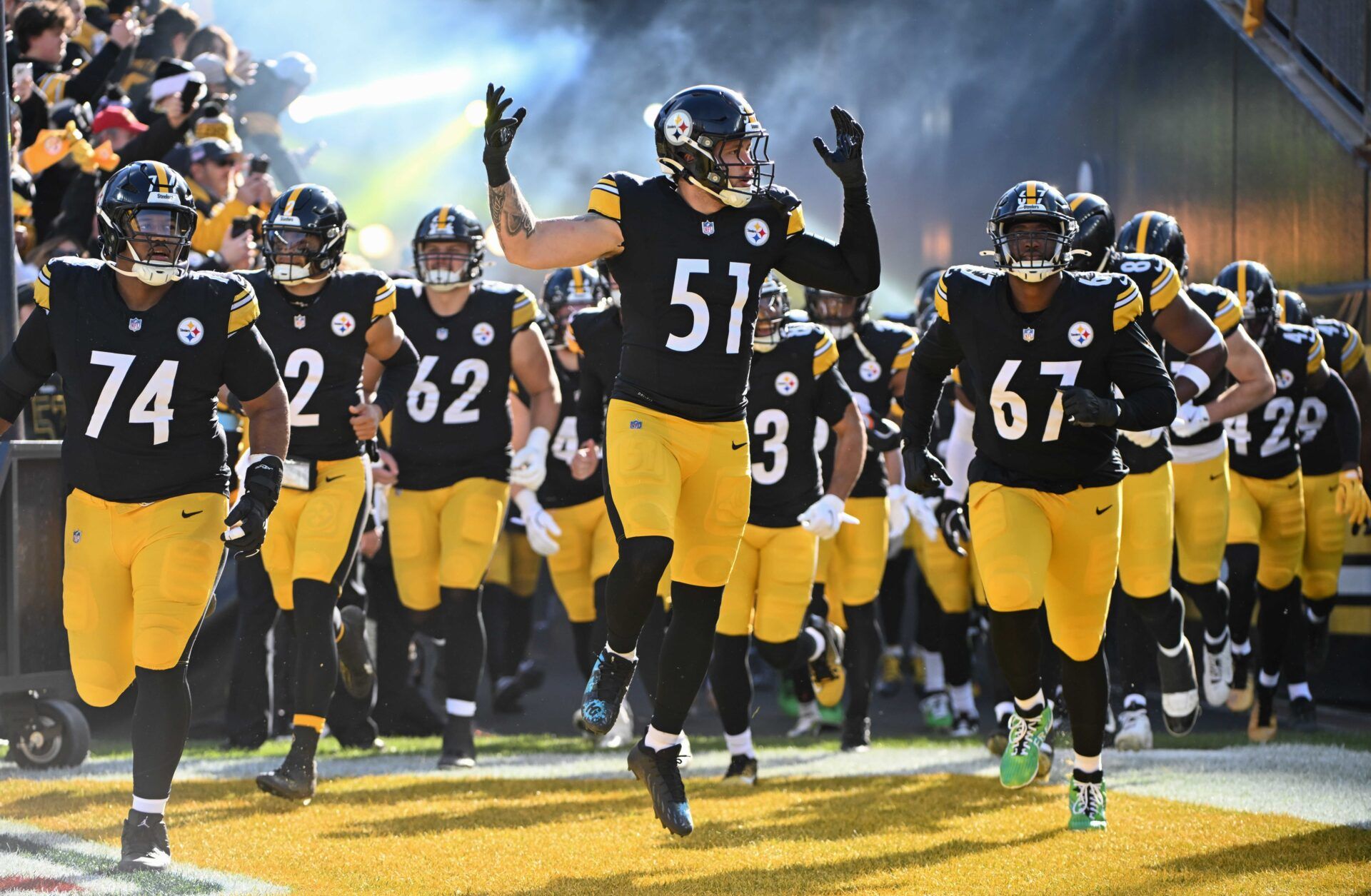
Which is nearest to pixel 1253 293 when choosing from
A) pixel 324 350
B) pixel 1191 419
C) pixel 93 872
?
pixel 1191 419

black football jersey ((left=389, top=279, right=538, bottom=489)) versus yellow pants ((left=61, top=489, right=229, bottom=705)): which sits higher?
black football jersey ((left=389, top=279, right=538, bottom=489))

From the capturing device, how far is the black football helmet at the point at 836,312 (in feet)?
26.1

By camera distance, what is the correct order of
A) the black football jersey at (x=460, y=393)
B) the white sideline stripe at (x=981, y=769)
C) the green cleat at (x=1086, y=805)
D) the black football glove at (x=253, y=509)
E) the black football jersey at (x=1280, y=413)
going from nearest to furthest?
the black football glove at (x=253, y=509)
the green cleat at (x=1086, y=805)
the white sideline stripe at (x=981, y=769)
the black football jersey at (x=460, y=393)
the black football jersey at (x=1280, y=413)

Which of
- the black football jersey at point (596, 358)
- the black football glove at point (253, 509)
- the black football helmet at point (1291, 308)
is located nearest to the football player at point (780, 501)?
the black football jersey at point (596, 358)

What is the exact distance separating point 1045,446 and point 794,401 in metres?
1.72

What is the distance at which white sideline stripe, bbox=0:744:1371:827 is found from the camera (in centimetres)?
604

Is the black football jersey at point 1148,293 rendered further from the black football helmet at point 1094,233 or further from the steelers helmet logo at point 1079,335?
the steelers helmet logo at point 1079,335

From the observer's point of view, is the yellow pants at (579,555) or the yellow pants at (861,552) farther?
the yellow pants at (579,555)

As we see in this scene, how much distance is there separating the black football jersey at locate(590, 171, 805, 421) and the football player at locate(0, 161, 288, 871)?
1077mm

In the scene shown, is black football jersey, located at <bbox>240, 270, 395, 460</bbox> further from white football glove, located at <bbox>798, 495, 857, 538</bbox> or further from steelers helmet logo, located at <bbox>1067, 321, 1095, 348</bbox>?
steelers helmet logo, located at <bbox>1067, 321, 1095, 348</bbox>

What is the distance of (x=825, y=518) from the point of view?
6578 millimetres

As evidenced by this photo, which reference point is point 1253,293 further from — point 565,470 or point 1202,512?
point 565,470

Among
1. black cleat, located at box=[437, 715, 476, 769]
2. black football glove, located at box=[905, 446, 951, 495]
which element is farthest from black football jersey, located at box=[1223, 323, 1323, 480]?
black cleat, located at box=[437, 715, 476, 769]

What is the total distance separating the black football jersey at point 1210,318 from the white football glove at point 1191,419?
0.14 meters
